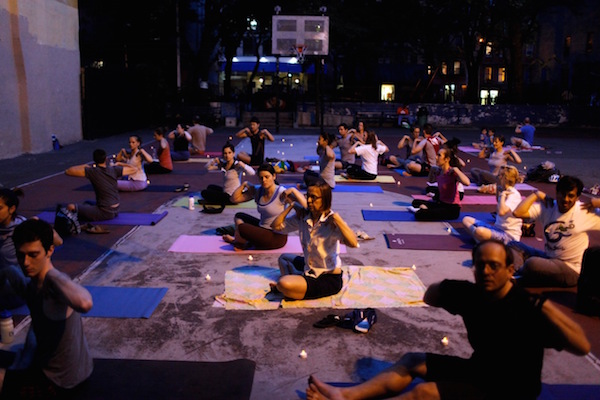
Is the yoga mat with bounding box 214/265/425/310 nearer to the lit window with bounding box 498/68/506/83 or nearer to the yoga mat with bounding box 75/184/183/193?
the yoga mat with bounding box 75/184/183/193

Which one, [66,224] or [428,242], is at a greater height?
[66,224]

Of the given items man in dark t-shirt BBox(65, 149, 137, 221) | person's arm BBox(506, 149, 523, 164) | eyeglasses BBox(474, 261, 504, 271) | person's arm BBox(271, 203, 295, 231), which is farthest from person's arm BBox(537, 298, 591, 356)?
person's arm BBox(506, 149, 523, 164)

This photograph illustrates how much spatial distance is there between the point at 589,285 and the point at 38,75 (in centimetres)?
1966

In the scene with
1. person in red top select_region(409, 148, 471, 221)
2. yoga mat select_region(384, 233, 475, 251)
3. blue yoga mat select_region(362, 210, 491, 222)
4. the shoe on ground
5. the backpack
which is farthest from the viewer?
the backpack

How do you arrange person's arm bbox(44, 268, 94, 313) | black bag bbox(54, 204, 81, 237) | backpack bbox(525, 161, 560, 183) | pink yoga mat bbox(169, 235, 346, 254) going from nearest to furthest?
person's arm bbox(44, 268, 94, 313), pink yoga mat bbox(169, 235, 346, 254), black bag bbox(54, 204, 81, 237), backpack bbox(525, 161, 560, 183)

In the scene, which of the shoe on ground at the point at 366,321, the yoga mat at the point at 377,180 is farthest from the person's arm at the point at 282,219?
the yoga mat at the point at 377,180

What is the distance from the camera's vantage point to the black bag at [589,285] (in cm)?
639

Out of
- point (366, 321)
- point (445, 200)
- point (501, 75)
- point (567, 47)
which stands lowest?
point (366, 321)

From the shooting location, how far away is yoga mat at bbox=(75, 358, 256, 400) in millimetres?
4766

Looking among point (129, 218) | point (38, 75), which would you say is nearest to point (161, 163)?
point (129, 218)

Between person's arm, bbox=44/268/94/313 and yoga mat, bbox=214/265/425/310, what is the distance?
8.71 ft

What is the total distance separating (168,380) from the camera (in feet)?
16.5

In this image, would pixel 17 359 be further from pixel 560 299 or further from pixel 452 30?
pixel 452 30

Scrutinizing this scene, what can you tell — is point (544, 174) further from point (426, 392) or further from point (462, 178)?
point (426, 392)
